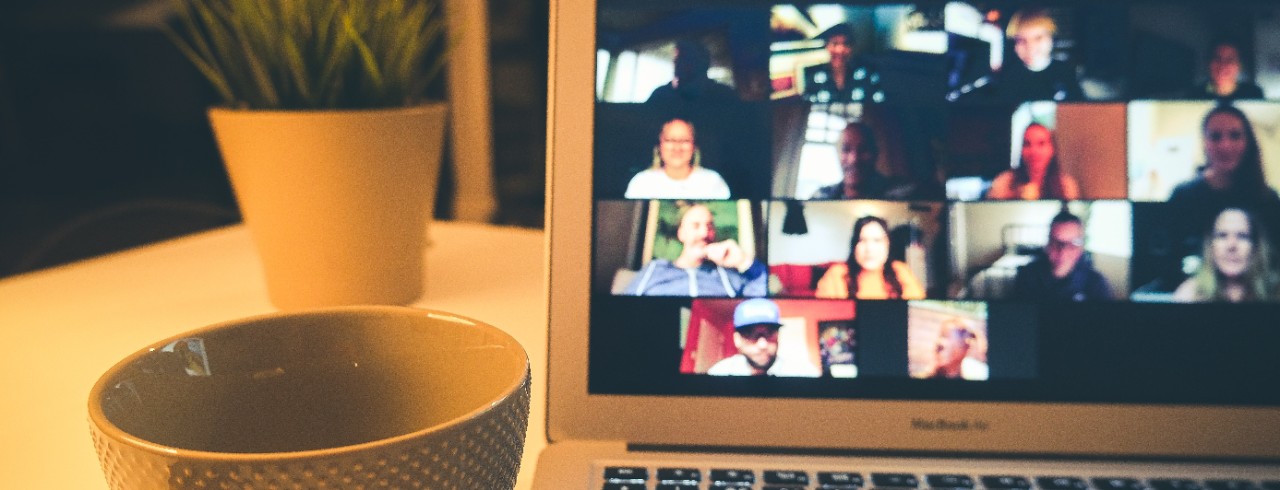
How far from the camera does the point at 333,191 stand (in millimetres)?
563

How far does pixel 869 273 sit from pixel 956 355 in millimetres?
57

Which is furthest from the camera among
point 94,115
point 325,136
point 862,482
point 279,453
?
point 94,115

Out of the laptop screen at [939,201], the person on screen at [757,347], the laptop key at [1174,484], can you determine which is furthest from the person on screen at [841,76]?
the laptop key at [1174,484]

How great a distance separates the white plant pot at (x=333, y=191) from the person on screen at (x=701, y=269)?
9.6 inches

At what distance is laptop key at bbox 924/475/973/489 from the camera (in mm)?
359

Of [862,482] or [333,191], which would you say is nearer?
[862,482]

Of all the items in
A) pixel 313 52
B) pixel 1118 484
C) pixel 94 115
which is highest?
pixel 94 115

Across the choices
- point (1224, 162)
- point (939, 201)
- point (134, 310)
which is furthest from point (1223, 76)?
point (134, 310)

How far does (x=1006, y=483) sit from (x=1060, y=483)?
0.02 meters

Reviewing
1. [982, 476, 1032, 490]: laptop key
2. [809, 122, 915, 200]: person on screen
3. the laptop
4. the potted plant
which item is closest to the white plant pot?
the potted plant

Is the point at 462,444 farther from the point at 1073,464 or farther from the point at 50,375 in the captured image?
the point at 50,375

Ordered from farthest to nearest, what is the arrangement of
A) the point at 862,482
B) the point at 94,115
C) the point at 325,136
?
the point at 94,115 < the point at 325,136 < the point at 862,482

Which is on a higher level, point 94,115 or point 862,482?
point 94,115

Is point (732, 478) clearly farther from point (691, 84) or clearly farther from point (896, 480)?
point (691, 84)
